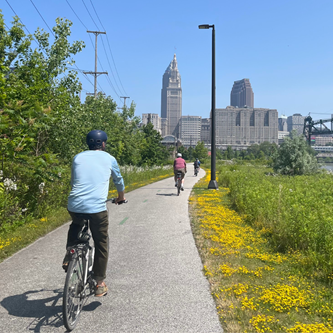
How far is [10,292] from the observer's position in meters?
4.79

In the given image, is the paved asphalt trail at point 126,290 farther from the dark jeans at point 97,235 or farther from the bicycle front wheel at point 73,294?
the dark jeans at point 97,235

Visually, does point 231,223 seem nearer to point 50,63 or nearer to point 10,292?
point 10,292

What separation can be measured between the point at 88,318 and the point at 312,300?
2729 mm

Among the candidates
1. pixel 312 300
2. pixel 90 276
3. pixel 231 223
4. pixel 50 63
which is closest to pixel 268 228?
pixel 231 223

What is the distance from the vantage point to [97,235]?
433 cm

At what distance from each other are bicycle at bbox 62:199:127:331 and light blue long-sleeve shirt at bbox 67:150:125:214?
0.14 metres

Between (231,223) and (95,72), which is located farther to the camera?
(95,72)

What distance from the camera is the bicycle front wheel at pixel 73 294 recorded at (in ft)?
11.7

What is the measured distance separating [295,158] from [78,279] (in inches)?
1293

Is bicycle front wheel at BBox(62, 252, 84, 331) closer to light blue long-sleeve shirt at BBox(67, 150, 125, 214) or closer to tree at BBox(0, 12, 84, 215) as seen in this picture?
light blue long-sleeve shirt at BBox(67, 150, 125, 214)

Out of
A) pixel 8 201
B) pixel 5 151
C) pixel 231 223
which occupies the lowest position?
pixel 231 223

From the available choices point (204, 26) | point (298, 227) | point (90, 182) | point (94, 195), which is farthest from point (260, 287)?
point (204, 26)

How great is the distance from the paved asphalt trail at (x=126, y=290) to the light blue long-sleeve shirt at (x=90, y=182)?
124cm

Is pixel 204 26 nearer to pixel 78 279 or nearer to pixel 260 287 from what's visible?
pixel 260 287
